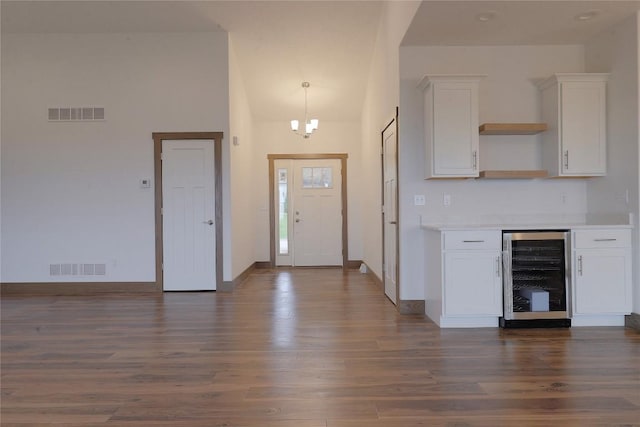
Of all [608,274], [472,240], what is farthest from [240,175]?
[608,274]

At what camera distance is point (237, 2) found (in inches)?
217

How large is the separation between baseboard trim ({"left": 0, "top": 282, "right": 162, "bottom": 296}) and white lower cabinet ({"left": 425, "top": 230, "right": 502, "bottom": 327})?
388cm

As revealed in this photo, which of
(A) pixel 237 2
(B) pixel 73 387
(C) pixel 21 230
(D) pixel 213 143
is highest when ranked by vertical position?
(A) pixel 237 2

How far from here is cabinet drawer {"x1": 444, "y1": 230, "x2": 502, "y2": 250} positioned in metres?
3.95

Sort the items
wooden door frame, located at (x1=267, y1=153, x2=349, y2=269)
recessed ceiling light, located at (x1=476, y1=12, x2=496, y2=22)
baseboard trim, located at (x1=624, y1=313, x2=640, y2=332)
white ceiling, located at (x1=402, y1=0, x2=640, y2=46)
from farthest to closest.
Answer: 1. wooden door frame, located at (x1=267, y1=153, x2=349, y2=269)
2. baseboard trim, located at (x1=624, y1=313, x2=640, y2=332)
3. recessed ceiling light, located at (x1=476, y1=12, x2=496, y2=22)
4. white ceiling, located at (x1=402, y1=0, x2=640, y2=46)

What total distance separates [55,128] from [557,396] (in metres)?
6.38

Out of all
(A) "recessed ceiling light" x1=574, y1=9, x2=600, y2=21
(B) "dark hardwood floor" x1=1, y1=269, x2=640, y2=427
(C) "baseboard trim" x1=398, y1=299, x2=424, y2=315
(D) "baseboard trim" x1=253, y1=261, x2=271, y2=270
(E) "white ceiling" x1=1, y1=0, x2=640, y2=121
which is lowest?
(D) "baseboard trim" x1=253, y1=261, x2=271, y2=270

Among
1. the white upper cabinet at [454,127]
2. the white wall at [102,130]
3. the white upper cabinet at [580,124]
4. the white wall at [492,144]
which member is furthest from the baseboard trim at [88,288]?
the white upper cabinet at [580,124]

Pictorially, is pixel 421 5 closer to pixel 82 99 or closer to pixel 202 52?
pixel 202 52

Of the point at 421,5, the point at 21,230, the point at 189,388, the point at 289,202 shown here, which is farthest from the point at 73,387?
the point at 289,202

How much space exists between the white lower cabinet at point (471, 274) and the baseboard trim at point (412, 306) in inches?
23.9

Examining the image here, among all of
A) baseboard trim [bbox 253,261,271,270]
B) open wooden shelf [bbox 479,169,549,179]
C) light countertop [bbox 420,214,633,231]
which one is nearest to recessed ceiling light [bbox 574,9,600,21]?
open wooden shelf [bbox 479,169,549,179]

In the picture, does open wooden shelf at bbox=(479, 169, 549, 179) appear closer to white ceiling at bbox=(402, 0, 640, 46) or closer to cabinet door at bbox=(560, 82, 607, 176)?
cabinet door at bbox=(560, 82, 607, 176)

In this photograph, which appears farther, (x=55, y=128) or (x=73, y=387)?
(x=55, y=128)
